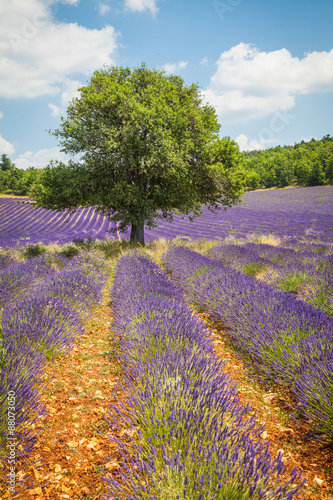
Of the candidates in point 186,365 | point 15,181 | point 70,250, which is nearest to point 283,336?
point 186,365

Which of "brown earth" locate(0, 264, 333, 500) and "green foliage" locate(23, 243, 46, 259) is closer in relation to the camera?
"brown earth" locate(0, 264, 333, 500)

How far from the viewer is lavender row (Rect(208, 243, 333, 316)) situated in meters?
Result: 4.63

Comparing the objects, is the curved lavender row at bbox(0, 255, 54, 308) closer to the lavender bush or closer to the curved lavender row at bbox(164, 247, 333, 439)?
the lavender bush

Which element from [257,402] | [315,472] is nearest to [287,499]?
[315,472]

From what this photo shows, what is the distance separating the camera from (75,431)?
208 centimetres

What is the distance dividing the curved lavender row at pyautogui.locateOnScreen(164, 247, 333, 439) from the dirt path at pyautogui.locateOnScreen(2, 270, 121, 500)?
1.59 m

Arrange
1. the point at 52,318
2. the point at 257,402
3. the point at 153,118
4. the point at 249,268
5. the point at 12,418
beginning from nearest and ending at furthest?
the point at 12,418, the point at 257,402, the point at 52,318, the point at 249,268, the point at 153,118

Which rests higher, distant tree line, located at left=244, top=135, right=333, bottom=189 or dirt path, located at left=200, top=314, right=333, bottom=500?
distant tree line, located at left=244, top=135, right=333, bottom=189

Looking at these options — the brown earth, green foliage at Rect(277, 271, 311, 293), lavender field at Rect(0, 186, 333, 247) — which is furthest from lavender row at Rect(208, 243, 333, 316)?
lavender field at Rect(0, 186, 333, 247)

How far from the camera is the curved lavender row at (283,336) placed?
2154mm

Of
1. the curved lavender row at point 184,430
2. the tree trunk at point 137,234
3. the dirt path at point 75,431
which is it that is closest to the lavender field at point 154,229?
the tree trunk at point 137,234

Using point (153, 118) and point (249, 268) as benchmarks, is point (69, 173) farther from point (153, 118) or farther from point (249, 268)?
point (249, 268)

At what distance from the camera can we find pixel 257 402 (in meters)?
2.50

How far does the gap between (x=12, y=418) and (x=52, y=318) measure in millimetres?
1528
